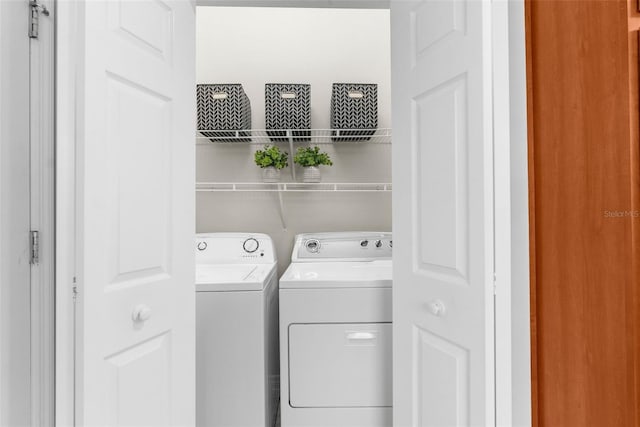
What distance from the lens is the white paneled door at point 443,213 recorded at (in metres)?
0.99

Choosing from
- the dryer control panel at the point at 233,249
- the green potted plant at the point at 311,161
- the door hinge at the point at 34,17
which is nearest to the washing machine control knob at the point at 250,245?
the dryer control panel at the point at 233,249

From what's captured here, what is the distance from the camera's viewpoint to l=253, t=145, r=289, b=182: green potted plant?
2.22 meters

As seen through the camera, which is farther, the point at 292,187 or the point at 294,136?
the point at 292,187

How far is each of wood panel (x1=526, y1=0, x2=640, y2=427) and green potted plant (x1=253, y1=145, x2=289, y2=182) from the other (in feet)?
4.85

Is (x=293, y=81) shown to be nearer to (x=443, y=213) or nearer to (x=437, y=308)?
(x=443, y=213)

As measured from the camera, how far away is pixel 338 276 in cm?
170

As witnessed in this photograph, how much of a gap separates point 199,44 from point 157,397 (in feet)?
6.80

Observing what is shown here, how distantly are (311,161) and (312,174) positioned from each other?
8cm

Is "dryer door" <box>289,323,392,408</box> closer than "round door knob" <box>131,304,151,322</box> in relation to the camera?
No

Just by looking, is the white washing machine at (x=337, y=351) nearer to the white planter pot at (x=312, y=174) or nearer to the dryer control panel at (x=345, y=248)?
the dryer control panel at (x=345, y=248)

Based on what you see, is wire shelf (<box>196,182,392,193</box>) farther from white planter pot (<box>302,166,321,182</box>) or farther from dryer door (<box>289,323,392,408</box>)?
dryer door (<box>289,323,392,408</box>)

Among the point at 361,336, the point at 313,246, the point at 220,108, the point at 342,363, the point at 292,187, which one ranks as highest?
the point at 220,108

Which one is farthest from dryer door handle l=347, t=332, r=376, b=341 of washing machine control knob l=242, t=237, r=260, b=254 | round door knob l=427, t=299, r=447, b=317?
washing machine control knob l=242, t=237, r=260, b=254

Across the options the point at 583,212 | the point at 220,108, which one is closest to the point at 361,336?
the point at 583,212
